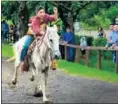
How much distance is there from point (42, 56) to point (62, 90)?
0.66m

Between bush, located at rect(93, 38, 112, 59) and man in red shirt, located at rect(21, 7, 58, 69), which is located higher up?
man in red shirt, located at rect(21, 7, 58, 69)

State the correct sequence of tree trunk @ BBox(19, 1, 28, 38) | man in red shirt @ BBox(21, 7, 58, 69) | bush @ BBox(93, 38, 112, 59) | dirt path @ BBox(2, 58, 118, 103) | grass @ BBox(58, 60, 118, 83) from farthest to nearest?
1. bush @ BBox(93, 38, 112, 59)
2. grass @ BBox(58, 60, 118, 83)
3. dirt path @ BBox(2, 58, 118, 103)
4. tree trunk @ BBox(19, 1, 28, 38)
5. man in red shirt @ BBox(21, 7, 58, 69)

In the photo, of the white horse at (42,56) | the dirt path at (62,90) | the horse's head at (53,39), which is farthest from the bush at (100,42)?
the horse's head at (53,39)

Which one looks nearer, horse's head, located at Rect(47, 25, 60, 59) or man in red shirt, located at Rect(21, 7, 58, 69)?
horse's head, located at Rect(47, 25, 60, 59)

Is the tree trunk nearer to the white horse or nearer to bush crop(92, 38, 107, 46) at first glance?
the white horse

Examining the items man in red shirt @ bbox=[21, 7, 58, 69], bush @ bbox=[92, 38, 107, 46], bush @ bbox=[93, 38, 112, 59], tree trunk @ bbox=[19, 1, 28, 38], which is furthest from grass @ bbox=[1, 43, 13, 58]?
bush @ bbox=[92, 38, 107, 46]

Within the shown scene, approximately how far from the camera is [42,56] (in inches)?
260

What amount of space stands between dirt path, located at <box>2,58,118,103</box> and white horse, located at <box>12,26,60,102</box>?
0.14 meters

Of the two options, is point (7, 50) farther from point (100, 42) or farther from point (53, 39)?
point (100, 42)

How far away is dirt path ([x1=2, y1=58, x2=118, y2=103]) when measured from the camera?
21.7 feet

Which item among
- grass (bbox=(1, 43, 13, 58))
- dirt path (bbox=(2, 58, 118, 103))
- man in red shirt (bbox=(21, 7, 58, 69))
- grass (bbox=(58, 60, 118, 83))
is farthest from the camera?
grass (bbox=(58, 60, 118, 83))

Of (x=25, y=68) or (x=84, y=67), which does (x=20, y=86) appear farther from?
(x=84, y=67)

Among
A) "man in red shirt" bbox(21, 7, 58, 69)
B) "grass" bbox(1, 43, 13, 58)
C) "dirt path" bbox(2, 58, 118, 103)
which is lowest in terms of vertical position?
"dirt path" bbox(2, 58, 118, 103)

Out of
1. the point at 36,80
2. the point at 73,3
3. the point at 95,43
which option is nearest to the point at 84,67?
the point at 36,80
